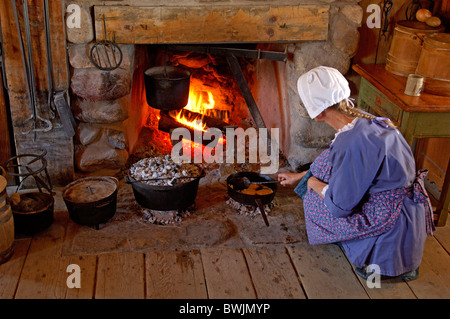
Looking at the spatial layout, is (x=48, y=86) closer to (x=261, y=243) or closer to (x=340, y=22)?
(x=261, y=243)

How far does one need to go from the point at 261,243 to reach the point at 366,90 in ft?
4.44

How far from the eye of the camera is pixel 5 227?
2834 mm

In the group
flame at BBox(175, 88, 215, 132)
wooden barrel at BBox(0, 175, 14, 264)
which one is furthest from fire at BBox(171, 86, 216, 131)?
wooden barrel at BBox(0, 175, 14, 264)

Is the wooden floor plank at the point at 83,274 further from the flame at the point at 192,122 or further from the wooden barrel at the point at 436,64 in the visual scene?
the wooden barrel at the point at 436,64

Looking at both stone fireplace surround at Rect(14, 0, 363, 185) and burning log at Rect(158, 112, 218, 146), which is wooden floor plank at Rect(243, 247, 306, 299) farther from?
burning log at Rect(158, 112, 218, 146)

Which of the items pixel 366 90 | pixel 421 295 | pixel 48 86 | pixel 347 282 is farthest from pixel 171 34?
pixel 421 295

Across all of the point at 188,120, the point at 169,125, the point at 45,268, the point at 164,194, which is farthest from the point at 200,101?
the point at 45,268

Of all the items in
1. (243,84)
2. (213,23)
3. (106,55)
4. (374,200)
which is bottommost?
(374,200)

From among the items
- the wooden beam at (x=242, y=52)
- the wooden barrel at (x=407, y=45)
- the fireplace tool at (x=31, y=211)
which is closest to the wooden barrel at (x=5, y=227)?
the fireplace tool at (x=31, y=211)

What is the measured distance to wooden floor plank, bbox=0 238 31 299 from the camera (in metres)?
2.71

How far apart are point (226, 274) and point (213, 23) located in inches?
66.8

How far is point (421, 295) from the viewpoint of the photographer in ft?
9.12

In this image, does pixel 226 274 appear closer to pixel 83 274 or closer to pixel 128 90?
pixel 83 274

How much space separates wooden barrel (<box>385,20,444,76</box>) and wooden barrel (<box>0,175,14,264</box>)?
2.65m
